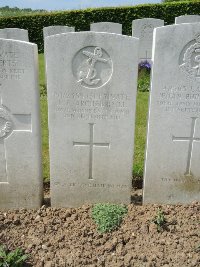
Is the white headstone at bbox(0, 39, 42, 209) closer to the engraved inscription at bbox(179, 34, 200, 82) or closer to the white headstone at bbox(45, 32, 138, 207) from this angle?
the white headstone at bbox(45, 32, 138, 207)

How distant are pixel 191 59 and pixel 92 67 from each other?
0.92 metres

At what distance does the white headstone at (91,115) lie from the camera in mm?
3176

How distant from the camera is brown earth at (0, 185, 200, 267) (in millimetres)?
3029

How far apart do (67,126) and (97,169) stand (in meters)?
0.55

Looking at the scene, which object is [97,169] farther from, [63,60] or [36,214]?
[63,60]

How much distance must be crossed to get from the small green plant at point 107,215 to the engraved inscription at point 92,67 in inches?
47.6

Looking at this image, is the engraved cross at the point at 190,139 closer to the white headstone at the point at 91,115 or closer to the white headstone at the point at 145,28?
the white headstone at the point at 91,115

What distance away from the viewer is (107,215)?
134 inches

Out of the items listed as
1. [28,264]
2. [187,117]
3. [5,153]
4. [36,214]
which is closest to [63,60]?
[5,153]

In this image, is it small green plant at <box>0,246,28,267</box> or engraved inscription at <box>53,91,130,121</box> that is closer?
small green plant at <box>0,246,28,267</box>

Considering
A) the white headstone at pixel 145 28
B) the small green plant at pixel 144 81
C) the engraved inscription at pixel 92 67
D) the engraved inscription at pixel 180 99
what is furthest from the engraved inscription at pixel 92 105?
the white headstone at pixel 145 28

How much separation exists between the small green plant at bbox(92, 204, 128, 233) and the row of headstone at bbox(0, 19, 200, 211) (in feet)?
0.58

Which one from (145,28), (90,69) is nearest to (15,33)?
(145,28)

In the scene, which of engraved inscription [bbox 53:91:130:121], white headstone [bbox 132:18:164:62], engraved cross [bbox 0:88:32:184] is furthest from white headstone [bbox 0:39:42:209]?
white headstone [bbox 132:18:164:62]
